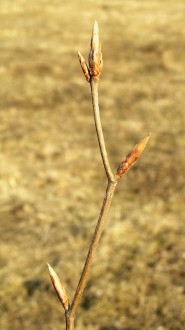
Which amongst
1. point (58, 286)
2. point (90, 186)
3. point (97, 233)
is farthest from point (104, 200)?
point (90, 186)

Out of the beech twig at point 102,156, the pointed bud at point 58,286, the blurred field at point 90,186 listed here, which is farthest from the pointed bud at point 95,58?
the blurred field at point 90,186

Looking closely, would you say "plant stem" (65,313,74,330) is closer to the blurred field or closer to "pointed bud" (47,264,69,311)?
"pointed bud" (47,264,69,311)

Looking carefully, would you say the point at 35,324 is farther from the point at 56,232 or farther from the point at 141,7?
the point at 141,7

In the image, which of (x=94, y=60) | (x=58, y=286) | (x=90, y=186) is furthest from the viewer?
(x=90, y=186)

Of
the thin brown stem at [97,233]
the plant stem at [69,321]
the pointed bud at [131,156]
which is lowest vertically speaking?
the plant stem at [69,321]

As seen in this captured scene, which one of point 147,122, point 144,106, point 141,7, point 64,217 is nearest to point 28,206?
point 64,217

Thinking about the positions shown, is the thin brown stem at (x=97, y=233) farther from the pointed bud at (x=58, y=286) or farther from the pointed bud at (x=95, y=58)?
the pointed bud at (x=95, y=58)

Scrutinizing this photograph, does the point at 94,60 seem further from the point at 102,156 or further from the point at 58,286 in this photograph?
the point at 58,286

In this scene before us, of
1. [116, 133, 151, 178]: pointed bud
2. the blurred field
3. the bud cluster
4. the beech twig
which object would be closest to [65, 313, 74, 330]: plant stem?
the beech twig
